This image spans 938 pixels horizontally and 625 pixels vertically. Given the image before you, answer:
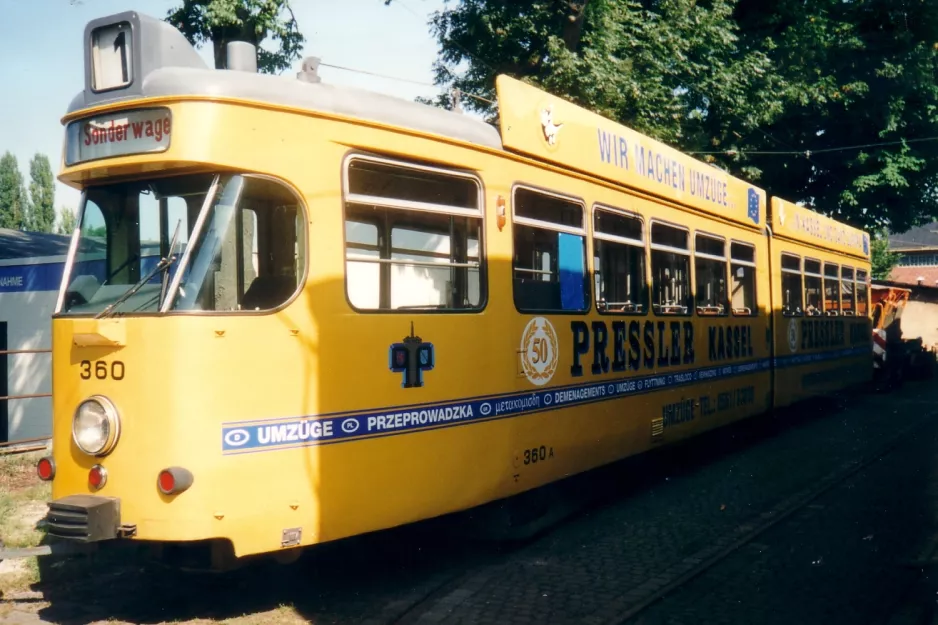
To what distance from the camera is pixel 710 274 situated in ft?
34.0

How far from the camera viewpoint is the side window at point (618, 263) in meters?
7.91

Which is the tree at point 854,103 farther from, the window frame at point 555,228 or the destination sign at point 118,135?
the destination sign at point 118,135

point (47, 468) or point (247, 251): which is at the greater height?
point (247, 251)

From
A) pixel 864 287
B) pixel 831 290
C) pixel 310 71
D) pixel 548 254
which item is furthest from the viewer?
pixel 864 287

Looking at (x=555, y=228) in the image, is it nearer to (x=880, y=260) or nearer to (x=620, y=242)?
(x=620, y=242)

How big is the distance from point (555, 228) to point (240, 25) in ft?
22.8

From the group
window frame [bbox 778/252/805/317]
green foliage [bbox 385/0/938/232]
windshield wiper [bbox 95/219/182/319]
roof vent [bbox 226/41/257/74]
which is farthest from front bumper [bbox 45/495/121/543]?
green foliage [bbox 385/0/938/232]

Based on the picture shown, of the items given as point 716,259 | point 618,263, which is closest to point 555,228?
point 618,263

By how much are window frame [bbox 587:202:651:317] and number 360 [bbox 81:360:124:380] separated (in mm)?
3889

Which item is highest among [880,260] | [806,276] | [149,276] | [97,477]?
[880,260]

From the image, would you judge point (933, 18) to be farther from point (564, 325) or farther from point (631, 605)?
point (631, 605)

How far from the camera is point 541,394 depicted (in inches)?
278

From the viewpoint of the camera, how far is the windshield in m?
5.20

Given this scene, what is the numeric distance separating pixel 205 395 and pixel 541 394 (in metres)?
2.83
